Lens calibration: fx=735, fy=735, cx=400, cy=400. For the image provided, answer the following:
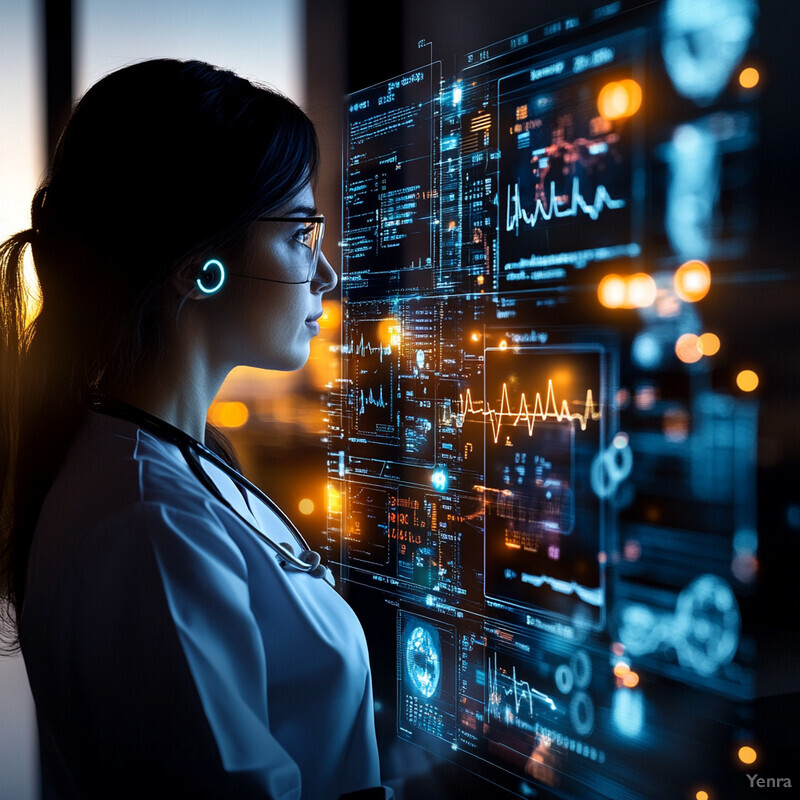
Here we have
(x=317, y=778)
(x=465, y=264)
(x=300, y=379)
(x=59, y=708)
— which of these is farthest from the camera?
(x=300, y=379)

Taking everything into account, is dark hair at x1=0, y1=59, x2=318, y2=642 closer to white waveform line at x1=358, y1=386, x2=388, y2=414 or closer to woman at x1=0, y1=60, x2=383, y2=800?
woman at x1=0, y1=60, x2=383, y2=800

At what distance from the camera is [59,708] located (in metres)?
0.73

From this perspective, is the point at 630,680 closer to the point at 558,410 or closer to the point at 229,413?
the point at 558,410

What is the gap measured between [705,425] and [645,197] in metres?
0.31

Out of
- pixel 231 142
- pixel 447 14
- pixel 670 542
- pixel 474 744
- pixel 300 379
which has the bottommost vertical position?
pixel 474 744

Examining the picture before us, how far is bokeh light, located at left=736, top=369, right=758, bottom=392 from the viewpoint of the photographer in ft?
2.78

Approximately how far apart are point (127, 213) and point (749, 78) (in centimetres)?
74

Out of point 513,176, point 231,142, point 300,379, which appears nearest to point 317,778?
point 231,142

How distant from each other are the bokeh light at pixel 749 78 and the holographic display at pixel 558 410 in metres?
0.01

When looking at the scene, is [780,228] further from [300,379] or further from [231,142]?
[300,379]

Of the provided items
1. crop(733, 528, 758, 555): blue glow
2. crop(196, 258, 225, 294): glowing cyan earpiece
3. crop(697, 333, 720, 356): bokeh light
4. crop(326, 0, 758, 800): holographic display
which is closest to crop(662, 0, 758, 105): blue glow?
crop(326, 0, 758, 800): holographic display

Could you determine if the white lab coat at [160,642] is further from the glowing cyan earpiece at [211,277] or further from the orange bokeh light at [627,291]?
the orange bokeh light at [627,291]

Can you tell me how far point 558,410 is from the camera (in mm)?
1104

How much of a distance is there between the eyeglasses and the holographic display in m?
0.33
